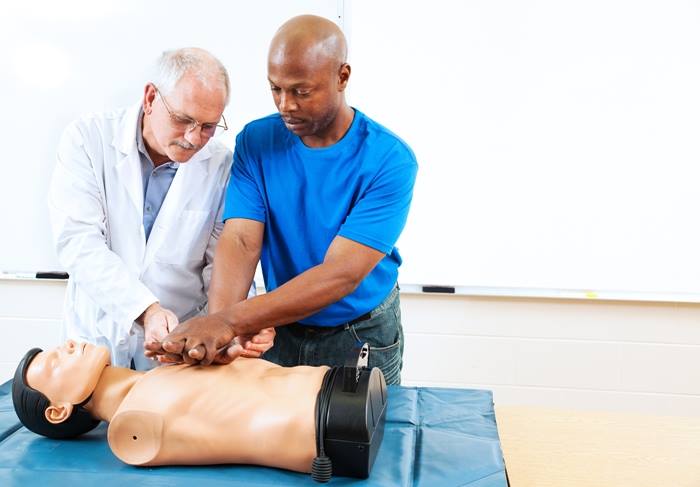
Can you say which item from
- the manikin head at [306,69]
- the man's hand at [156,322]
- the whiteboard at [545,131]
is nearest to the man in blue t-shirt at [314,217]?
the manikin head at [306,69]

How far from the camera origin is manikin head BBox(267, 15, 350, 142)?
5.06 feet

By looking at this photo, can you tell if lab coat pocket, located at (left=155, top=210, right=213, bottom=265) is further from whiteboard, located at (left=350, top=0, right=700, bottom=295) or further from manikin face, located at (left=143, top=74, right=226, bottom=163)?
whiteboard, located at (left=350, top=0, right=700, bottom=295)

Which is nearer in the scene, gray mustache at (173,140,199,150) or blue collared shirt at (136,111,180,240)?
gray mustache at (173,140,199,150)

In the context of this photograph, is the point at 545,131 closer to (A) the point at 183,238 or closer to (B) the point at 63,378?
(A) the point at 183,238

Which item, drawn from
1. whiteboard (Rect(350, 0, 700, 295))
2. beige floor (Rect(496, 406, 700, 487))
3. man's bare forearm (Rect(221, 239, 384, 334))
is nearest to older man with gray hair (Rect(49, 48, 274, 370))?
man's bare forearm (Rect(221, 239, 384, 334))

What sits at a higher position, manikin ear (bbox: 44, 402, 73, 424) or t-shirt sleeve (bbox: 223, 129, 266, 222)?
t-shirt sleeve (bbox: 223, 129, 266, 222)

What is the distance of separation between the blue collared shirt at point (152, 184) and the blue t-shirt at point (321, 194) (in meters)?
0.23

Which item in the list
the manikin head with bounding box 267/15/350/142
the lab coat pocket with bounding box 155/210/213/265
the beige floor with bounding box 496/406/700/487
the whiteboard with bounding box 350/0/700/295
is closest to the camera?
the beige floor with bounding box 496/406/700/487

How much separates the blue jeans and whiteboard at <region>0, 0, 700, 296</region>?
794 millimetres

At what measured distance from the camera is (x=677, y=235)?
2514 millimetres

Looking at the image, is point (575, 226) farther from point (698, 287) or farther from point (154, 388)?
point (154, 388)

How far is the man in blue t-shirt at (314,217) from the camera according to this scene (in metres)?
1.57

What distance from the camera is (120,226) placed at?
187 centimetres

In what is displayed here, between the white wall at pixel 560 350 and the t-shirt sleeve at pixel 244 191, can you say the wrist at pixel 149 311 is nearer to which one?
the t-shirt sleeve at pixel 244 191
